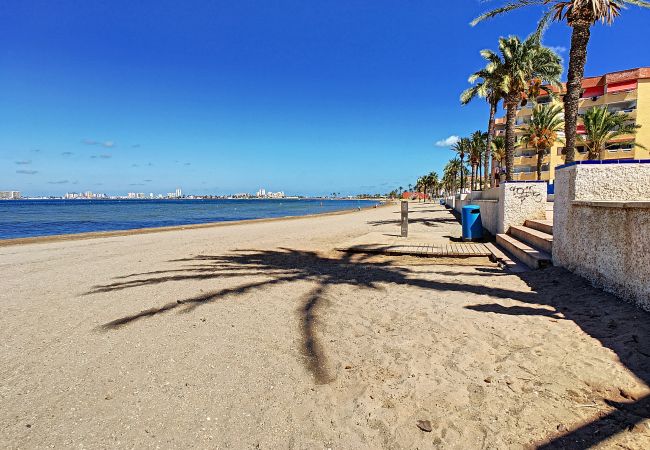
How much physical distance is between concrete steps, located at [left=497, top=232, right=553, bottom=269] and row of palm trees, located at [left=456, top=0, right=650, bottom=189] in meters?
6.41

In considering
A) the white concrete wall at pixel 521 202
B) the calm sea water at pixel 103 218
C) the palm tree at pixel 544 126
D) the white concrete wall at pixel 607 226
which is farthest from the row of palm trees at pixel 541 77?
the calm sea water at pixel 103 218

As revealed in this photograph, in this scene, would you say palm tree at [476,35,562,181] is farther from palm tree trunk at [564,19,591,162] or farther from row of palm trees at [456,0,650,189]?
palm tree trunk at [564,19,591,162]

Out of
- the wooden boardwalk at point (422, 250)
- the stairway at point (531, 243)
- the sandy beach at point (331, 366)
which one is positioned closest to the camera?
the sandy beach at point (331, 366)

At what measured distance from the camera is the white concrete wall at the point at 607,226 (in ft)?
13.6

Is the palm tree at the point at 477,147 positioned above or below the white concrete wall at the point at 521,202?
above

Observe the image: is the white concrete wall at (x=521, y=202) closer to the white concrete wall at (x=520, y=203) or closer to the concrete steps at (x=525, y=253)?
the white concrete wall at (x=520, y=203)

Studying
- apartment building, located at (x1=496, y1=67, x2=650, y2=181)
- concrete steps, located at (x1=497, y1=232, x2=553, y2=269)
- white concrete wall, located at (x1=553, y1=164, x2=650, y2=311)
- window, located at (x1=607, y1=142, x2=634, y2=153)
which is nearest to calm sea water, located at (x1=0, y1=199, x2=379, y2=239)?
concrete steps, located at (x1=497, y1=232, x2=553, y2=269)

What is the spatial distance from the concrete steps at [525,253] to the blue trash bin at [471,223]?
1.36m

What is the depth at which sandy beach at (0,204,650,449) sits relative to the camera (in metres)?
2.49

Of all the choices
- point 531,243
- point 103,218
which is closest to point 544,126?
point 531,243

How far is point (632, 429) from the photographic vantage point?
2.31 m

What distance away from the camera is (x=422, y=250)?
9.23 metres

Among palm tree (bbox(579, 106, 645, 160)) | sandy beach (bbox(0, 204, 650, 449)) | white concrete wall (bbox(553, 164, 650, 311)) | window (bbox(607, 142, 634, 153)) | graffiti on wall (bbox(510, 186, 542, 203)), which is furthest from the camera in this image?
window (bbox(607, 142, 634, 153))

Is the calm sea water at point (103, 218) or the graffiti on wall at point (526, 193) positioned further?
the calm sea water at point (103, 218)
